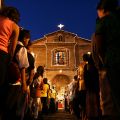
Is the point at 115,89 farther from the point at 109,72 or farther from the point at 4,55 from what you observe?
the point at 4,55

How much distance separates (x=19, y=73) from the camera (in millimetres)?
3660

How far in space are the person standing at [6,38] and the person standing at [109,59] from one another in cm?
104

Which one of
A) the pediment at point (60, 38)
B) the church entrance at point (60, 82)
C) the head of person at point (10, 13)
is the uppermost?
the pediment at point (60, 38)

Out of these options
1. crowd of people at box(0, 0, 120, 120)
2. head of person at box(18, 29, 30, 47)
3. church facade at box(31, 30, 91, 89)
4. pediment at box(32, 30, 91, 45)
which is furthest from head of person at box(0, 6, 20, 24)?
pediment at box(32, 30, 91, 45)

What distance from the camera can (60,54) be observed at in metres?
36.2

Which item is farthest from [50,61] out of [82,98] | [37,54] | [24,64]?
[24,64]

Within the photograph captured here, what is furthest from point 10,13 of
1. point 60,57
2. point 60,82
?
point 60,57

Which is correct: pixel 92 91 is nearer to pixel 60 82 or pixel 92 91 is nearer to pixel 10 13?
pixel 10 13

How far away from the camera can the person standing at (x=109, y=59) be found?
8.62 ft

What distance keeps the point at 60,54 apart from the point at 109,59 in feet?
110

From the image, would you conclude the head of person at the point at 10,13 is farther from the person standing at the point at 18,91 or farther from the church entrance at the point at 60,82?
the church entrance at the point at 60,82

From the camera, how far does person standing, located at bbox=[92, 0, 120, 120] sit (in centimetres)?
263

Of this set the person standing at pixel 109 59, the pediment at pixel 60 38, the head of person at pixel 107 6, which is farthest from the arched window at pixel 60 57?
the person standing at pixel 109 59

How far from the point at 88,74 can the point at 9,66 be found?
1.83 meters
